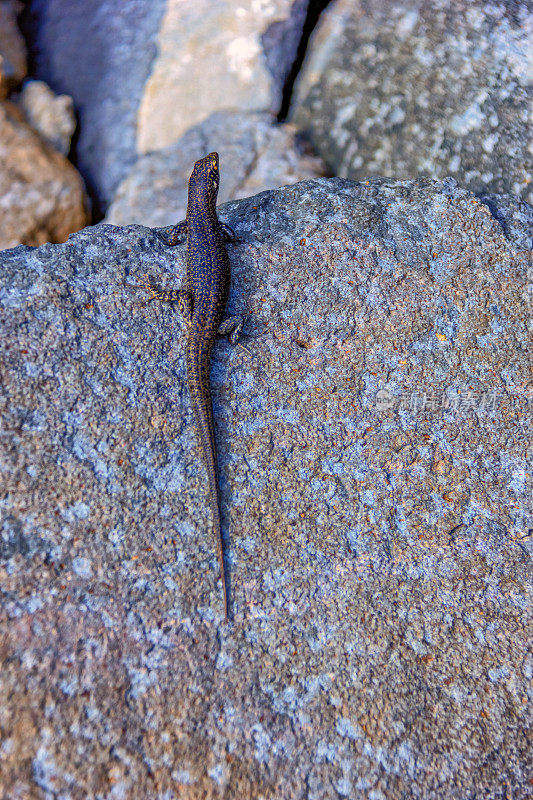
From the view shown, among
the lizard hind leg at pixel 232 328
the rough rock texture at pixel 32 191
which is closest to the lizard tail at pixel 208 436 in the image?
the lizard hind leg at pixel 232 328

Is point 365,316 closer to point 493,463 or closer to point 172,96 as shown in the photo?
point 493,463

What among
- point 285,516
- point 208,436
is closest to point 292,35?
point 208,436

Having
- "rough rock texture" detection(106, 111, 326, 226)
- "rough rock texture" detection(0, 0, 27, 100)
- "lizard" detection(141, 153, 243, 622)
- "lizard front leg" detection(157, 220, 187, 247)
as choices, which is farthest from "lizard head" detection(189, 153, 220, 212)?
"rough rock texture" detection(0, 0, 27, 100)

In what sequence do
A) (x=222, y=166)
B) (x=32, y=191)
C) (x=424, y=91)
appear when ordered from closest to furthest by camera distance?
(x=424, y=91) < (x=32, y=191) < (x=222, y=166)

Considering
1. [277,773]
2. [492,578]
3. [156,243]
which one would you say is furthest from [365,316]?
[277,773]

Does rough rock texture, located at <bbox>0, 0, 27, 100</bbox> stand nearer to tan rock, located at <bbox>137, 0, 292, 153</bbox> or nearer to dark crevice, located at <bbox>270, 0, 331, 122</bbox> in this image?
tan rock, located at <bbox>137, 0, 292, 153</bbox>

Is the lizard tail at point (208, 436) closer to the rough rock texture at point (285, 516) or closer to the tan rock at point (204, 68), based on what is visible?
the rough rock texture at point (285, 516)

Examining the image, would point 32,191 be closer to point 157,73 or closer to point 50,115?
point 50,115
